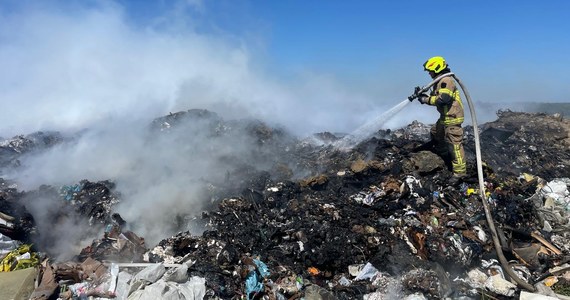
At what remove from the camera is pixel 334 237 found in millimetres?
5328

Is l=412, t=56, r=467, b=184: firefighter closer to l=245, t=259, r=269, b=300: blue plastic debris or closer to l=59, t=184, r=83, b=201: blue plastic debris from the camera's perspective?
l=245, t=259, r=269, b=300: blue plastic debris

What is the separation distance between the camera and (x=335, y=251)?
5.03m

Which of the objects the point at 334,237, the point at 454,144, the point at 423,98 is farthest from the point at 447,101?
the point at 334,237

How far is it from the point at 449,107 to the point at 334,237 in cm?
348

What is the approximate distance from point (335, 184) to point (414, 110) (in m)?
14.1

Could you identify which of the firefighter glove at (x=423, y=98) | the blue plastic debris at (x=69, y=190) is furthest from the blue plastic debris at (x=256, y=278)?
the blue plastic debris at (x=69, y=190)

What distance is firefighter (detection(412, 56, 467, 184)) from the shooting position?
21.9ft

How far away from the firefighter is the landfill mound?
1.02 feet

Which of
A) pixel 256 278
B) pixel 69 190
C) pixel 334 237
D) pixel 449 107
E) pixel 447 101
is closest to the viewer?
pixel 256 278

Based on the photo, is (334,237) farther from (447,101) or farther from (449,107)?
(449,107)

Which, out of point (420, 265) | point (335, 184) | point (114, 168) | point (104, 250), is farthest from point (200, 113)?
point (420, 265)

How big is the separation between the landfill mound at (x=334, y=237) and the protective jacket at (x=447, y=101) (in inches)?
40.0

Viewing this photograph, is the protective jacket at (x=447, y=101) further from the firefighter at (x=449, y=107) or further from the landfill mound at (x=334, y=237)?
the landfill mound at (x=334, y=237)

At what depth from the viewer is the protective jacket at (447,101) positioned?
662cm
